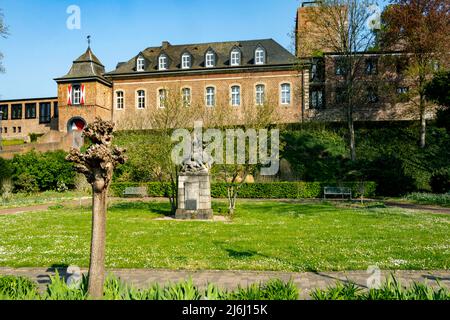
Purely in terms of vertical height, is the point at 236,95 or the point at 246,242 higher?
the point at 236,95

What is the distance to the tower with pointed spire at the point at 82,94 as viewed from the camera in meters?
40.4

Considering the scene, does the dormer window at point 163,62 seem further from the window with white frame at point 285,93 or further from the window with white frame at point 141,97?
the window with white frame at point 285,93

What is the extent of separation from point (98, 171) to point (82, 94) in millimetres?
39266

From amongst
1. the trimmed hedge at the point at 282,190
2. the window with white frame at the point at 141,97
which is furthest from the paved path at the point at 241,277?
the window with white frame at the point at 141,97

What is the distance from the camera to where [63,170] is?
102ft

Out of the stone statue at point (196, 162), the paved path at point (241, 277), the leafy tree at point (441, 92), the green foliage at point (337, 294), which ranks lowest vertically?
the paved path at point (241, 277)

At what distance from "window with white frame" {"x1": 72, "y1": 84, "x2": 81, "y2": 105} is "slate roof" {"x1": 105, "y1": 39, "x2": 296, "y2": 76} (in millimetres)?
3392

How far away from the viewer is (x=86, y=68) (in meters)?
41.4

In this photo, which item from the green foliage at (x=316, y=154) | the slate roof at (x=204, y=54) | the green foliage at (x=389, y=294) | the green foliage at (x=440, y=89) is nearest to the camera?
the green foliage at (x=389, y=294)

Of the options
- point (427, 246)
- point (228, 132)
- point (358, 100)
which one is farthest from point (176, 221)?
point (358, 100)

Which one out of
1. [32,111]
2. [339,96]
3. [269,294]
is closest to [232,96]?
[339,96]

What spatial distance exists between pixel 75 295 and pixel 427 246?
8272 millimetres

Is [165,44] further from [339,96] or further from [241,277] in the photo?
[241,277]

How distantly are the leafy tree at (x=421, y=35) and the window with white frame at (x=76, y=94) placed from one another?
3037cm
